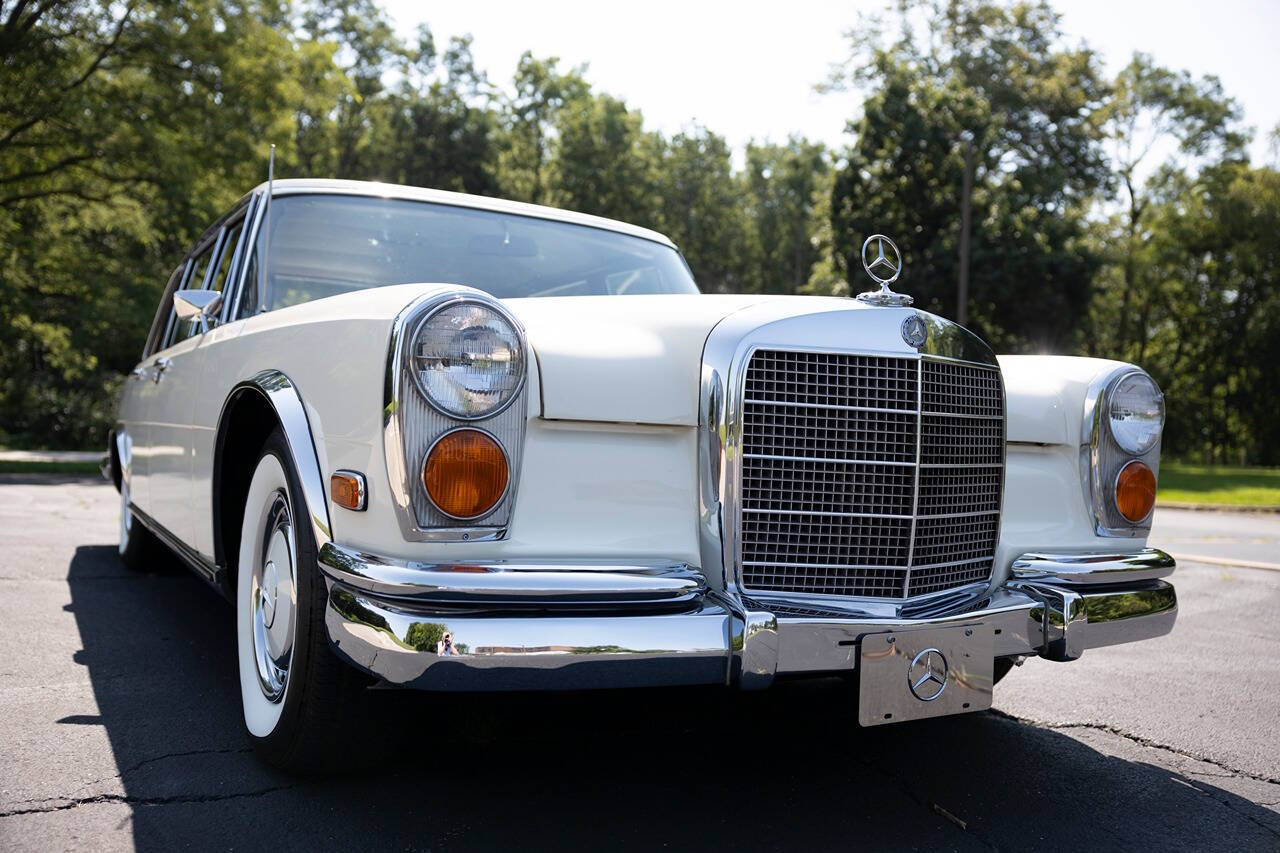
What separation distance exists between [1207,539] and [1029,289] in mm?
15813

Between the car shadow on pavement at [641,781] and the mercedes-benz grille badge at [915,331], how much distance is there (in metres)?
1.14

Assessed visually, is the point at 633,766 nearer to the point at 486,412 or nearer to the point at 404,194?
the point at 486,412

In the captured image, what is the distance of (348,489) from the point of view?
7.23 feet

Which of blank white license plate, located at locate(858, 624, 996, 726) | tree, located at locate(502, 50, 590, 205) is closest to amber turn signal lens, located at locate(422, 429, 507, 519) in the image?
blank white license plate, located at locate(858, 624, 996, 726)

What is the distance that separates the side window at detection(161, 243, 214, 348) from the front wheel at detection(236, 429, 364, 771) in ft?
5.53

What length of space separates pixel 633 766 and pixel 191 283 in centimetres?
377

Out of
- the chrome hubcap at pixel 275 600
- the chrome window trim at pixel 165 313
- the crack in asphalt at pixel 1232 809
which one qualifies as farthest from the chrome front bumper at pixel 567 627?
the chrome window trim at pixel 165 313

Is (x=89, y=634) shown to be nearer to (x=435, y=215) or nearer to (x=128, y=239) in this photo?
(x=435, y=215)

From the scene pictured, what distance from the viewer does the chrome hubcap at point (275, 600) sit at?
257cm

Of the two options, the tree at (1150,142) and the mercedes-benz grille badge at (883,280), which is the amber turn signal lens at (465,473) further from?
the tree at (1150,142)

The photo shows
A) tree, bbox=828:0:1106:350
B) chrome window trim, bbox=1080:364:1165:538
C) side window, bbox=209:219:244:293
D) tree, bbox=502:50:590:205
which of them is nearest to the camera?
chrome window trim, bbox=1080:364:1165:538

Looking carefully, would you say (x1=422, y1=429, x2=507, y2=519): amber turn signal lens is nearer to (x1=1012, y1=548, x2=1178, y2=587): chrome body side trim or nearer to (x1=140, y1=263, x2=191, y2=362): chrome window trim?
(x1=1012, y1=548, x2=1178, y2=587): chrome body side trim

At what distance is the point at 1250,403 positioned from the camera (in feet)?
131

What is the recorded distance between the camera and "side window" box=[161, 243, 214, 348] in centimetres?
440
